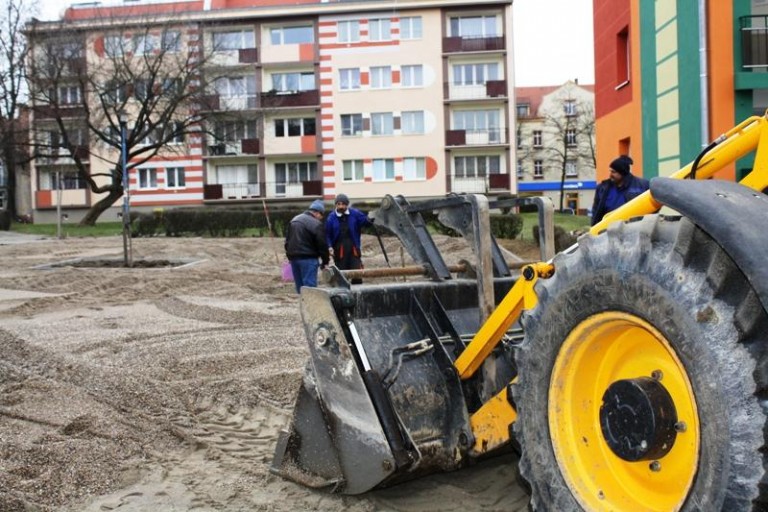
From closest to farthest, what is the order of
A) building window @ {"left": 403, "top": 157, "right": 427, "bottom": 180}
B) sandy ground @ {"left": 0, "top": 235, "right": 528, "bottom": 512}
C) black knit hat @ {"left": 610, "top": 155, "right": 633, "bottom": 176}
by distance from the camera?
1. sandy ground @ {"left": 0, "top": 235, "right": 528, "bottom": 512}
2. black knit hat @ {"left": 610, "top": 155, "right": 633, "bottom": 176}
3. building window @ {"left": 403, "top": 157, "right": 427, "bottom": 180}

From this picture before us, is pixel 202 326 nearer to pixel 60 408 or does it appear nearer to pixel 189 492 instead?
pixel 60 408

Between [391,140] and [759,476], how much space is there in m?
42.6

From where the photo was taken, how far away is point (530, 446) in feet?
9.02

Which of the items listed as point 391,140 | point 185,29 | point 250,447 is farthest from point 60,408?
point 391,140

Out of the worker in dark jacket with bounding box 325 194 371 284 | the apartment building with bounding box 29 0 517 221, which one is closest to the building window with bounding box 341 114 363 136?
the apartment building with bounding box 29 0 517 221

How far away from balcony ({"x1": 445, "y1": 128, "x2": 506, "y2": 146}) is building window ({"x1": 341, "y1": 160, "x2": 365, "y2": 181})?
199 inches

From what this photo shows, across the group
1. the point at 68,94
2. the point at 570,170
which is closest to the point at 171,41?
the point at 68,94

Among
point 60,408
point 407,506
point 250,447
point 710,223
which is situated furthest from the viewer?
point 60,408

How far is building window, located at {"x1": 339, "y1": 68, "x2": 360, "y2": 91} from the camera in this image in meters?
44.3

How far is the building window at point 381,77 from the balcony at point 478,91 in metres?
3.18

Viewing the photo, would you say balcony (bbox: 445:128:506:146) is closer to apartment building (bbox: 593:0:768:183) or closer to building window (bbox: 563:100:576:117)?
apartment building (bbox: 593:0:768:183)

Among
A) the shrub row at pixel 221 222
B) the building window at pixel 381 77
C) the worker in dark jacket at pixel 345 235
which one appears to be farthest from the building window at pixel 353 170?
the worker in dark jacket at pixel 345 235

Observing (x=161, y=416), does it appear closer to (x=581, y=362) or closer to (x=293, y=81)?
(x=581, y=362)

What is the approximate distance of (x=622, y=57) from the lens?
68.3 feet
